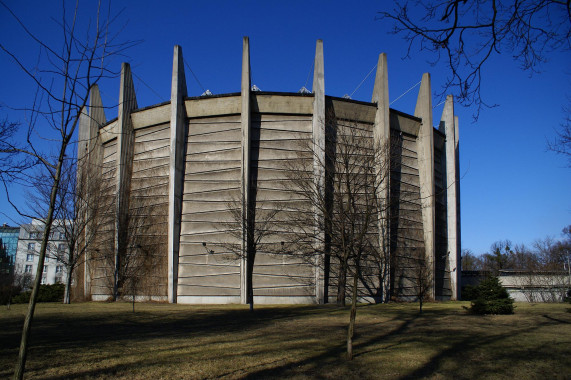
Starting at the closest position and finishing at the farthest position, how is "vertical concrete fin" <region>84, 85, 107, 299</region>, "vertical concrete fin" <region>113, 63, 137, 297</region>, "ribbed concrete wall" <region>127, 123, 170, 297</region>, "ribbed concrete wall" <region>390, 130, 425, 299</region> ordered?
"vertical concrete fin" <region>84, 85, 107, 299</region>
"ribbed concrete wall" <region>127, 123, 170, 297</region>
"vertical concrete fin" <region>113, 63, 137, 297</region>
"ribbed concrete wall" <region>390, 130, 425, 299</region>

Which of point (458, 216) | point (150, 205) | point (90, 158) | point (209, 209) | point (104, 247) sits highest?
point (90, 158)

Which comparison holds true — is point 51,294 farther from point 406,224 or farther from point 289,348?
point 406,224

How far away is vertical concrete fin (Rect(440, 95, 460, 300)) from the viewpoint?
2927 cm

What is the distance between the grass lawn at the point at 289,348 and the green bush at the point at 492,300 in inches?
26.7

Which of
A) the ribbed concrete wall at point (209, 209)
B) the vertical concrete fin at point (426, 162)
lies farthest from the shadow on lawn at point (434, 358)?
the vertical concrete fin at point (426, 162)

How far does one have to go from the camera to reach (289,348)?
368 inches

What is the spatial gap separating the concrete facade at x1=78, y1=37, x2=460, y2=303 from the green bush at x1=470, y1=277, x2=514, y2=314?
6853 mm

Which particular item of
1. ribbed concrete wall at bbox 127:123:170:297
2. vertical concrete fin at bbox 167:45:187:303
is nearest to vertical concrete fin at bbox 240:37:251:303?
vertical concrete fin at bbox 167:45:187:303

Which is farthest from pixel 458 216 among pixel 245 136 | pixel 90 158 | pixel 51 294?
pixel 51 294

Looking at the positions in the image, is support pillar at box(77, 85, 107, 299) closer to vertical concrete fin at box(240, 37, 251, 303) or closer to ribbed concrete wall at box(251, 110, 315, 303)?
vertical concrete fin at box(240, 37, 251, 303)

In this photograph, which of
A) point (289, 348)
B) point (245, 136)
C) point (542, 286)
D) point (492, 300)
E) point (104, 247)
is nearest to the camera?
point (289, 348)

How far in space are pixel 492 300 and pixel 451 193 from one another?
15.4 meters

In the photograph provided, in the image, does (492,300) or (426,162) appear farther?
(426,162)

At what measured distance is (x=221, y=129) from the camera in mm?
26281
